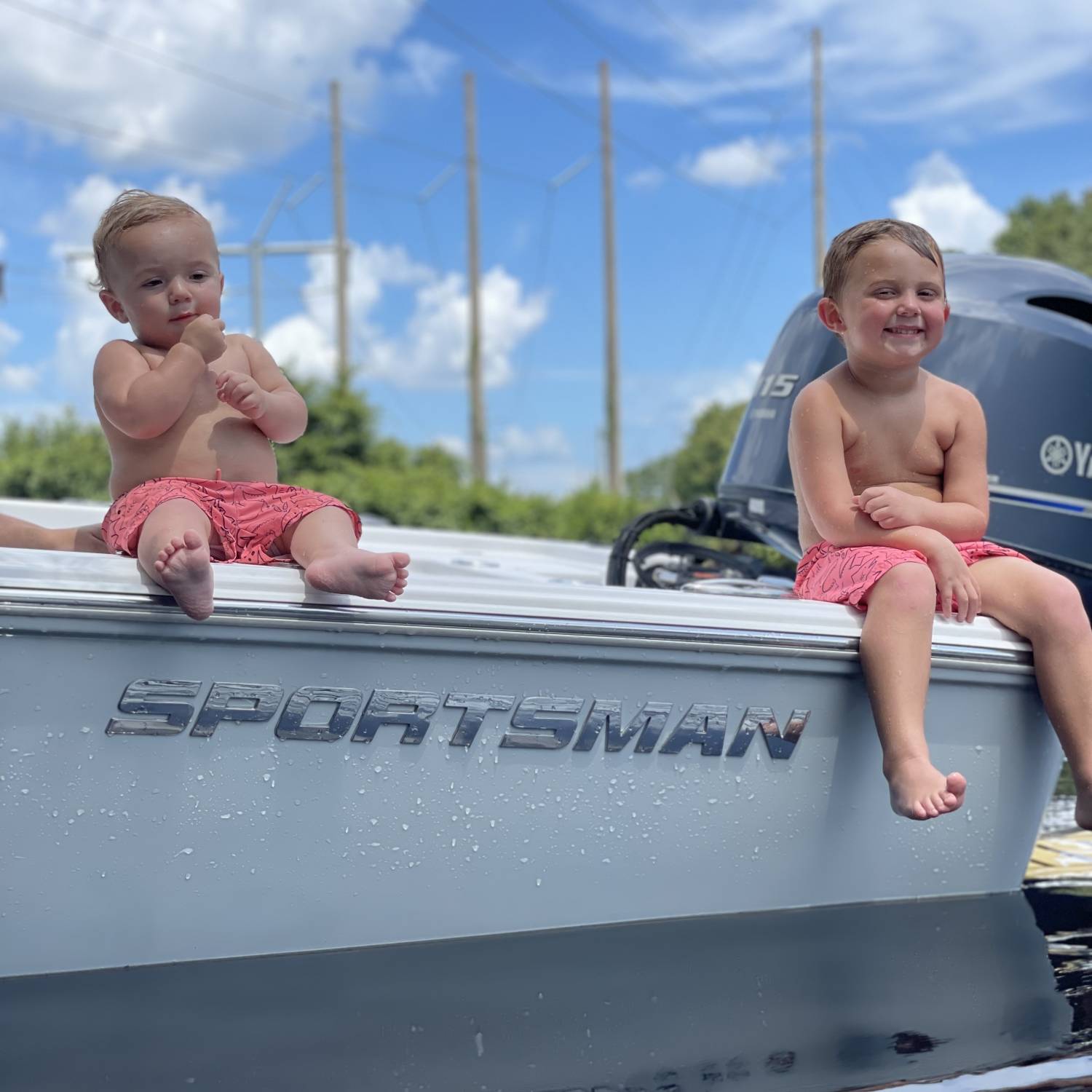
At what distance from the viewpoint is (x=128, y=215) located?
211 cm

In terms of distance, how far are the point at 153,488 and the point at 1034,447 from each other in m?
2.01

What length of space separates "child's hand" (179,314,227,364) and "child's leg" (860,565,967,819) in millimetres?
1207

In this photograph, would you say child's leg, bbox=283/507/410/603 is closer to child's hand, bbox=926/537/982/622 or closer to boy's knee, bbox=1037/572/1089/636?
child's hand, bbox=926/537/982/622

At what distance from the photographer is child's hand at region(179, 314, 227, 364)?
6.98 feet

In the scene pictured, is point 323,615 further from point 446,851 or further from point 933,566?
point 933,566

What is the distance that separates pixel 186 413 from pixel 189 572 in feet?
1.51

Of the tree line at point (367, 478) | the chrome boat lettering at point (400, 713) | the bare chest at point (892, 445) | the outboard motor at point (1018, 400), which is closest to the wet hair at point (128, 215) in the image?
the chrome boat lettering at point (400, 713)

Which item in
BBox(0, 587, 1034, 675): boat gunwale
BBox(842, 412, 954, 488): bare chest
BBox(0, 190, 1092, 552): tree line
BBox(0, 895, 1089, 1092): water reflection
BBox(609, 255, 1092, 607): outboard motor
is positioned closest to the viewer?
BBox(0, 895, 1089, 1092): water reflection

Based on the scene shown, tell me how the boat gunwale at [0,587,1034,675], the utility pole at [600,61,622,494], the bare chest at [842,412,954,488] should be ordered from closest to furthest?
the boat gunwale at [0,587,1034,675] < the bare chest at [842,412,954,488] < the utility pole at [600,61,622,494]

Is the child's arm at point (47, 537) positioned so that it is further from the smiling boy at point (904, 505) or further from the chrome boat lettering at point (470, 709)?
the smiling boy at point (904, 505)

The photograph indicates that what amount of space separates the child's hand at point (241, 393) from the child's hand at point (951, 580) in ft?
3.98

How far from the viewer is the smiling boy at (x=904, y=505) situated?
2.28 metres

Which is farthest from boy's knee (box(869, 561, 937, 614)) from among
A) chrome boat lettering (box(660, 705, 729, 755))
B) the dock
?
the dock

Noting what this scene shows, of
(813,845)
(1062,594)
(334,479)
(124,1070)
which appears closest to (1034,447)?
(1062,594)
